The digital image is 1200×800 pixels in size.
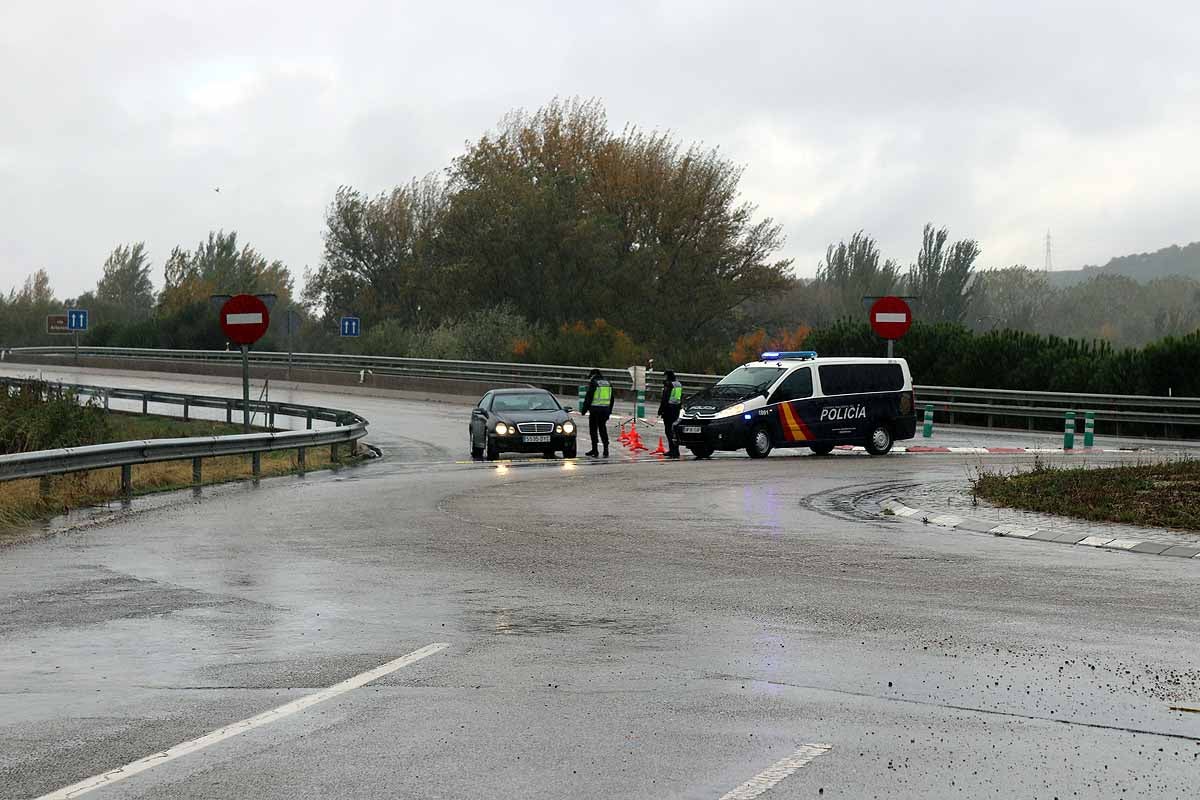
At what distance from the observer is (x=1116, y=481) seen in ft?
66.3

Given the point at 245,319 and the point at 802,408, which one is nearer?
the point at 245,319

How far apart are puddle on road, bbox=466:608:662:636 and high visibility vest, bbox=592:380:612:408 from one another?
20.1m

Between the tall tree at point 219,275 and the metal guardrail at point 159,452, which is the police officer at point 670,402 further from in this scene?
the tall tree at point 219,275

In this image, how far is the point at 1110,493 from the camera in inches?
736

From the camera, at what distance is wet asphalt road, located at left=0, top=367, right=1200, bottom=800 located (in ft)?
19.8

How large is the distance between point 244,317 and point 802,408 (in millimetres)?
10669

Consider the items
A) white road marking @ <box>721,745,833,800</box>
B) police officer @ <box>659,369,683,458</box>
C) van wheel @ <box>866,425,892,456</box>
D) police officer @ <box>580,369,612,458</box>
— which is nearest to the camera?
white road marking @ <box>721,745,833,800</box>

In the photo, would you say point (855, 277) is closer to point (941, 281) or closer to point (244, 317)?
point (941, 281)

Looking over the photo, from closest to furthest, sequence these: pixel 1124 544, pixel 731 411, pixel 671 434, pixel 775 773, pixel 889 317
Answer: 1. pixel 775 773
2. pixel 1124 544
3. pixel 731 411
4. pixel 671 434
5. pixel 889 317

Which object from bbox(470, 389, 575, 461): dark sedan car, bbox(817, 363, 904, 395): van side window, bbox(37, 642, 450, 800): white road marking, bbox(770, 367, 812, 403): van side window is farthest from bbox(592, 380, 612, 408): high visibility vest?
bbox(37, 642, 450, 800): white road marking

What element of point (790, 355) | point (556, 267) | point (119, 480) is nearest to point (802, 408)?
point (790, 355)

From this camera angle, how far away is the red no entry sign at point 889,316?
3500cm

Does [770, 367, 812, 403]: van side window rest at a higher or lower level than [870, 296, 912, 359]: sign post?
lower

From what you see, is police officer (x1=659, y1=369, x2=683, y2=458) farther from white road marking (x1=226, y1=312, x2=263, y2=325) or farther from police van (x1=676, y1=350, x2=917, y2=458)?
white road marking (x1=226, y1=312, x2=263, y2=325)
